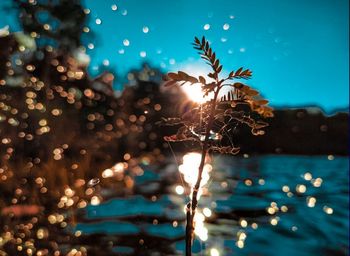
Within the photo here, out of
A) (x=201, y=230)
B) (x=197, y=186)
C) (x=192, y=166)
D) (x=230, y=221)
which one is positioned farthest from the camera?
(x=230, y=221)

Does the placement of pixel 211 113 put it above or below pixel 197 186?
above

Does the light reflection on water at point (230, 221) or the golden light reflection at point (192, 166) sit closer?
the golden light reflection at point (192, 166)

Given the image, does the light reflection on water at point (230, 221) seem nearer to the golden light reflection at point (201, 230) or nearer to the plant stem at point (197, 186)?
the golden light reflection at point (201, 230)

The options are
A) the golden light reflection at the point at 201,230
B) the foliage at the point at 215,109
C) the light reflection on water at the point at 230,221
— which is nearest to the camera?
the foliage at the point at 215,109

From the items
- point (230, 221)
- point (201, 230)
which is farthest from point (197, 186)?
point (230, 221)

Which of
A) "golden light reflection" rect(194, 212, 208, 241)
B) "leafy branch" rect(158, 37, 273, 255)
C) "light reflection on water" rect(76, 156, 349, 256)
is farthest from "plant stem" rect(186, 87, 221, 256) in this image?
"golden light reflection" rect(194, 212, 208, 241)

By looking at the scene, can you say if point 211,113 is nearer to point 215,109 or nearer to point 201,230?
point 215,109

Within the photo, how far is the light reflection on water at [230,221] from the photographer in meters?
7.84

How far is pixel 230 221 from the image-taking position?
34.5ft

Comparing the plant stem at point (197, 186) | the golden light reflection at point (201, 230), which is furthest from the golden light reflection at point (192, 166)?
the golden light reflection at point (201, 230)

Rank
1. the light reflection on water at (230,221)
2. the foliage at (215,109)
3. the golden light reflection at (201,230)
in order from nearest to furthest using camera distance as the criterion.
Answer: the foliage at (215,109) < the light reflection on water at (230,221) < the golden light reflection at (201,230)

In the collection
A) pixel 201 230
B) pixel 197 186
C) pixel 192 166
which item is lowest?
pixel 201 230

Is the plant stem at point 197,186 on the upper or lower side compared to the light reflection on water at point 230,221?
upper

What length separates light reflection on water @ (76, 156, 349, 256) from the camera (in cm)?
784
